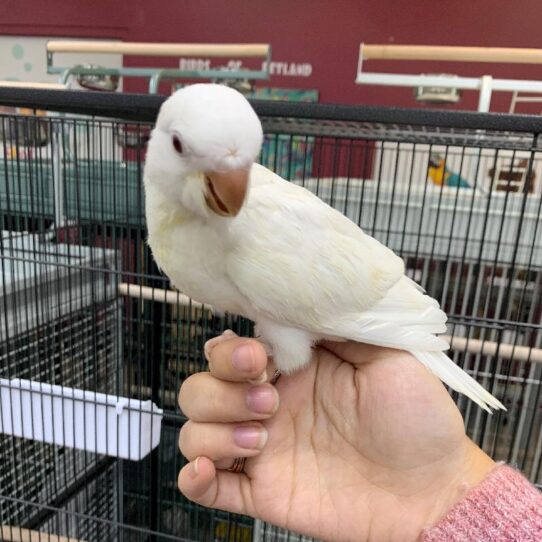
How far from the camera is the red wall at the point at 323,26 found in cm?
197

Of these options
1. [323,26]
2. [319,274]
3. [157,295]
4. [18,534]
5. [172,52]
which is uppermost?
[323,26]

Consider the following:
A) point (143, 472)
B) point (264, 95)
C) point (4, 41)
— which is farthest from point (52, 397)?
point (4, 41)

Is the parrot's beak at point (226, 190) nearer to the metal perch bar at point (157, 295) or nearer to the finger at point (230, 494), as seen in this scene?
the finger at point (230, 494)

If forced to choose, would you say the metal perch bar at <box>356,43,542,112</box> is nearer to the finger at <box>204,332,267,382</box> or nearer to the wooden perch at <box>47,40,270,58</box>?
the wooden perch at <box>47,40,270,58</box>

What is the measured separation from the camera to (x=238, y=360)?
398 mm

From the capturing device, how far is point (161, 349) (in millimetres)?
875

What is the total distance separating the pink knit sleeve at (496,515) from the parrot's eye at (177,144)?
39 cm

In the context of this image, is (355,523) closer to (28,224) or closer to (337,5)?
(28,224)

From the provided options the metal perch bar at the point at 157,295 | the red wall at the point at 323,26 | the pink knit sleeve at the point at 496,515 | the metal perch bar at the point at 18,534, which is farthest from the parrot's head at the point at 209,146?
the red wall at the point at 323,26

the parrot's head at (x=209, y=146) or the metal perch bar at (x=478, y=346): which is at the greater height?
the parrot's head at (x=209, y=146)

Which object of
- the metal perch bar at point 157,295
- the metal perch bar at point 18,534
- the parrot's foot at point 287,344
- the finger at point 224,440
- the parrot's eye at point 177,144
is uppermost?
the parrot's eye at point 177,144

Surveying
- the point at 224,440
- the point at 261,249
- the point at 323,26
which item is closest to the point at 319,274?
the point at 261,249

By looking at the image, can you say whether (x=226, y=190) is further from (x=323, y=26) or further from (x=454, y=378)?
(x=323, y=26)

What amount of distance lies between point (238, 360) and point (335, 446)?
0.18 metres
